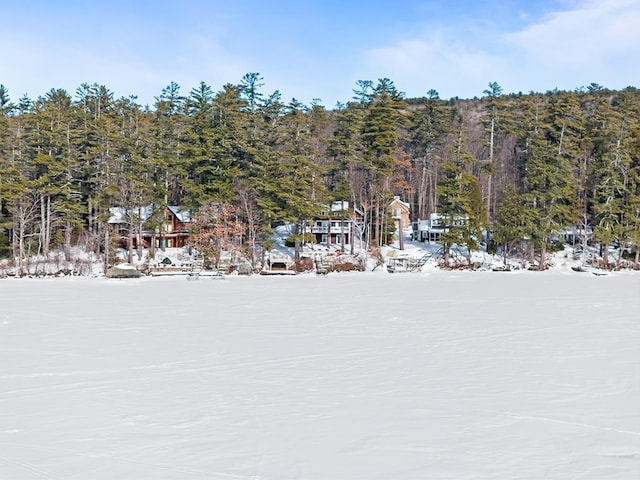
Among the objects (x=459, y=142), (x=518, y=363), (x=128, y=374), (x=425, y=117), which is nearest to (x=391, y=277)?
(x=459, y=142)

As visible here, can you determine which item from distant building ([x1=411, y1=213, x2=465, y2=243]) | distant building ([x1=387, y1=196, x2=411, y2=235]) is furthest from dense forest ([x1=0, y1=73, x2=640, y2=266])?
distant building ([x1=387, y1=196, x2=411, y2=235])

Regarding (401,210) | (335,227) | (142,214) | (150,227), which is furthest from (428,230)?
(142,214)

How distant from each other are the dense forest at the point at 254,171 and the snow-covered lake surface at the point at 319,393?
20.5 metres

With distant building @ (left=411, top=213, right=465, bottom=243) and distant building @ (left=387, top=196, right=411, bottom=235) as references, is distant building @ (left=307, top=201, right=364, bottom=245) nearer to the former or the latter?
distant building @ (left=387, top=196, right=411, bottom=235)

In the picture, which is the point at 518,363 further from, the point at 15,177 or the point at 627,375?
the point at 15,177

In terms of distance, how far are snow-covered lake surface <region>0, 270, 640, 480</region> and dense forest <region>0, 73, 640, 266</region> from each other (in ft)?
67.2

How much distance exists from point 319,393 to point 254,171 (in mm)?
30363

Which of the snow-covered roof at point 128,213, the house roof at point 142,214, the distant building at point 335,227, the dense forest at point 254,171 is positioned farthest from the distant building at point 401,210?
the snow-covered roof at point 128,213

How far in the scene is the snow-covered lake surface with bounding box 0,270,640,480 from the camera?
18.5 ft

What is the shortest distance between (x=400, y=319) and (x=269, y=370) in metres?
6.45

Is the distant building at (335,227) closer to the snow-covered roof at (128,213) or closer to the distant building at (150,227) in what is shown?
the distant building at (150,227)

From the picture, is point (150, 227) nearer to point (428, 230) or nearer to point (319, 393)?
point (428, 230)

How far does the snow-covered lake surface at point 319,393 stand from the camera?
5.64m

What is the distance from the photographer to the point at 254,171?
3738cm
